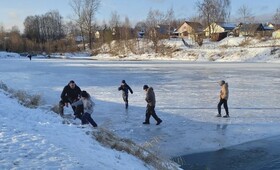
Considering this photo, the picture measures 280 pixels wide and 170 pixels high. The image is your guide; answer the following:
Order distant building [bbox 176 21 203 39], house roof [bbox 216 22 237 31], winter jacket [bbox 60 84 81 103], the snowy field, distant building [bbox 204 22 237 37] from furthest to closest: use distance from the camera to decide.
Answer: distant building [bbox 176 21 203 39] → house roof [bbox 216 22 237 31] → distant building [bbox 204 22 237 37] → winter jacket [bbox 60 84 81 103] → the snowy field

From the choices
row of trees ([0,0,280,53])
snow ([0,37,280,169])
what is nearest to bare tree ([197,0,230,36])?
row of trees ([0,0,280,53])

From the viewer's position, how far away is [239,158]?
8.11 m

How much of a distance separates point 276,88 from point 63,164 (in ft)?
53.9

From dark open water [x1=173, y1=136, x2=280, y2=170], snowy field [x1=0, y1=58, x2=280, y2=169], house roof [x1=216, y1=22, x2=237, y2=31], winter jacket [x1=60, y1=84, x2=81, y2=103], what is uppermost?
house roof [x1=216, y1=22, x2=237, y2=31]

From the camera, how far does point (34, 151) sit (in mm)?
4840

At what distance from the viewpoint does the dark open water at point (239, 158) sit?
7.58 meters

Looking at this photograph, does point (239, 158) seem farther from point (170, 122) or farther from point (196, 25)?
point (196, 25)

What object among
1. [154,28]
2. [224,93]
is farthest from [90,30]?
[224,93]

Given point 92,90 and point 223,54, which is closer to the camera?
point 92,90

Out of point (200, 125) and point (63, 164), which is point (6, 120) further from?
point (200, 125)

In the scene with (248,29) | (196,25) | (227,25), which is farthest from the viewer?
(196,25)

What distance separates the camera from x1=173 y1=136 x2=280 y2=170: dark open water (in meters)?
7.58

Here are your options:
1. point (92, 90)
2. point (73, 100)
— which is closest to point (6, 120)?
point (73, 100)

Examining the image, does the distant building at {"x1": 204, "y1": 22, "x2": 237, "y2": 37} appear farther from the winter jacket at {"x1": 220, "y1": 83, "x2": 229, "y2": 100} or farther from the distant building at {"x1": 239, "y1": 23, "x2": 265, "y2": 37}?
the winter jacket at {"x1": 220, "y1": 83, "x2": 229, "y2": 100}
